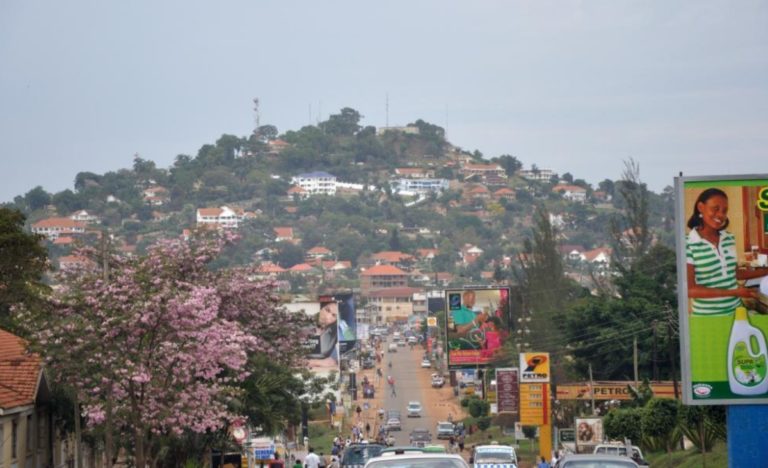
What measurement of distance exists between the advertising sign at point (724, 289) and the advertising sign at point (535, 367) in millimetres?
23728

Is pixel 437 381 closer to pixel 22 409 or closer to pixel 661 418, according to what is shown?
pixel 661 418

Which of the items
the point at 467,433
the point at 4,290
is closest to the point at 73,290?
the point at 4,290

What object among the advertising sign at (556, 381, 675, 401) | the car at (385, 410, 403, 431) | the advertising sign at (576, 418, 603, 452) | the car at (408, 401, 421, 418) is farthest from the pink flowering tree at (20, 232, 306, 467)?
the car at (408, 401, 421, 418)

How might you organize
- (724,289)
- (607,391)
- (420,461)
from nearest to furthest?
(420,461), (724,289), (607,391)

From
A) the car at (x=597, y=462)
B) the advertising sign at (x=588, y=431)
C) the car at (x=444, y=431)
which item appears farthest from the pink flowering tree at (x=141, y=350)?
the car at (x=444, y=431)

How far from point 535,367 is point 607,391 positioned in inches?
416

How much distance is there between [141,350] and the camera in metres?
25.9

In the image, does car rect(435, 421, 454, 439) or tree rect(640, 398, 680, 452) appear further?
car rect(435, 421, 454, 439)

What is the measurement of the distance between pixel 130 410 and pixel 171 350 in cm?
153

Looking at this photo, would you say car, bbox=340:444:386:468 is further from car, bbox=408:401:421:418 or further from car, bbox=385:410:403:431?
car, bbox=408:401:421:418

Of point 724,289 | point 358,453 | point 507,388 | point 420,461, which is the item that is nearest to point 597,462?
point 420,461

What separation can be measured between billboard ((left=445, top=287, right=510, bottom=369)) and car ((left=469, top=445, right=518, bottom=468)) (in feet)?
154

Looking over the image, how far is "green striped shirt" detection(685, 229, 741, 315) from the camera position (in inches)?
846

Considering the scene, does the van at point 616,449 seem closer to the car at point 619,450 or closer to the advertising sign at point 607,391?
the car at point 619,450
